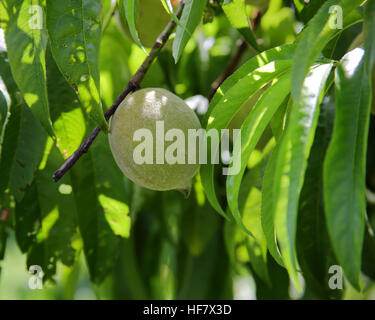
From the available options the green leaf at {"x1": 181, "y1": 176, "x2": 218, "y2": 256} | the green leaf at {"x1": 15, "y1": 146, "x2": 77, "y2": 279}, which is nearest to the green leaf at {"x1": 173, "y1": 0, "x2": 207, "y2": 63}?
the green leaf at {"x1": 15, "y1": 146, "x2": 77, "y2": 279}

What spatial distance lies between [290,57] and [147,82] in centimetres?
51

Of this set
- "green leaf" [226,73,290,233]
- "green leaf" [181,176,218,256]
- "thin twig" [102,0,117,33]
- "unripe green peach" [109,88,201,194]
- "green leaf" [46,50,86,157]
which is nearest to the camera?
"green leaf" [226,73,290,233]

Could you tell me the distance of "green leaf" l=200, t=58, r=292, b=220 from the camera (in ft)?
1.96

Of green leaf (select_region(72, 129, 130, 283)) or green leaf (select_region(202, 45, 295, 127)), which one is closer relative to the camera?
green leaf (select_region(202, 45, 295, 127))

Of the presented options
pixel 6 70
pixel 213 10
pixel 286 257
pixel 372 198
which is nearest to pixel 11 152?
pixel 6 70

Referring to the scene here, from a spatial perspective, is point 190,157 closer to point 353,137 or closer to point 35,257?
point 353,137

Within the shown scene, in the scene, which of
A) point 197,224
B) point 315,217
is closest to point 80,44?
point 315,217

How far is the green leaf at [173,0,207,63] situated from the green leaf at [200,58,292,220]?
8cm

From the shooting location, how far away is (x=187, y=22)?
0.63 m

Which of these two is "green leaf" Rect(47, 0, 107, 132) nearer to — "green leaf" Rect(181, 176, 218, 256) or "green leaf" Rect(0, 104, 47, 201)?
"green leaf" Rect(0, 104, 47, 201)

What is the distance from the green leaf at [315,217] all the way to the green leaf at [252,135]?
320 mm

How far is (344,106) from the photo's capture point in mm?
494

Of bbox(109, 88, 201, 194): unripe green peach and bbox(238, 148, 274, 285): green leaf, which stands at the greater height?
bbox(109, 88, 201, 194): unripe green peach

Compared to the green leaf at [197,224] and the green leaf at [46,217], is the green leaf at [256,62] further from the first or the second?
the green leaf at [197,224]
